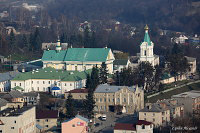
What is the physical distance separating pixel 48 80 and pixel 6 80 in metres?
2.99

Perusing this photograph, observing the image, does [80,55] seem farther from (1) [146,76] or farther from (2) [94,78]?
(2) [94,78]

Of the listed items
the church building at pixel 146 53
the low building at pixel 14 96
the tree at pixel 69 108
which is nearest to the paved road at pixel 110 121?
the tree at pixel 69 108

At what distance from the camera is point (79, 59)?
64.6 metres

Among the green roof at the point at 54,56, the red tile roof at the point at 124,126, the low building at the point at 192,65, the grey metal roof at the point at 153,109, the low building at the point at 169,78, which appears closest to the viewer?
the red tile roof at the point at 124,126

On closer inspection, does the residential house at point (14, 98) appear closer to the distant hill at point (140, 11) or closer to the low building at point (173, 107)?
the low building at point (173, 107)

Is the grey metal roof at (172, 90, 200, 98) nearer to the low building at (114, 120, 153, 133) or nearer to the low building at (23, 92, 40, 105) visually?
the low building at (114, 120, 153, 133)

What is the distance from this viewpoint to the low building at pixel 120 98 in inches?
2142

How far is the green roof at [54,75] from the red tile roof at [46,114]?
836 centimetres

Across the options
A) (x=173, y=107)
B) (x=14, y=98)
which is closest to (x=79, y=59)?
(x=14, y=98)

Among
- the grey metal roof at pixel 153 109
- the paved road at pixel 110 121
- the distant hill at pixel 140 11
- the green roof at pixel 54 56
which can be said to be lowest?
the paved road at pixel 110 121

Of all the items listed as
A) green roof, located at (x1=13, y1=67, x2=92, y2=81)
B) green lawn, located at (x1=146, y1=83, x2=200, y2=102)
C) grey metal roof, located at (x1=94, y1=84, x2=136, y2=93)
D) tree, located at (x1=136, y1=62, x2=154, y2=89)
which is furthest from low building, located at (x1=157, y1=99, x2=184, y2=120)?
green roof, located at (x1=13, y1=67, x2=92, y2=81)

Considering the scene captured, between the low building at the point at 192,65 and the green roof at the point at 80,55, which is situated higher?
the green roof at the point at 80,55

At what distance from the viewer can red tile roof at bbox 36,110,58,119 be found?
50.2 m

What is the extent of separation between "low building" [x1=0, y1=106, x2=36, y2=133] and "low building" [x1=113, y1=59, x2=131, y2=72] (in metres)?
17.5
